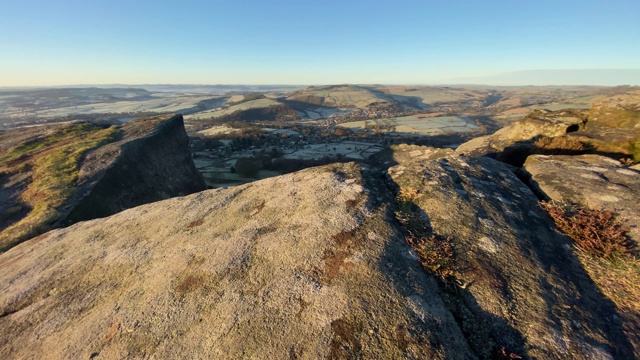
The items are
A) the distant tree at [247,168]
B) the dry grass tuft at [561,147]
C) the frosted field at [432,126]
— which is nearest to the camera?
the dry grass tuft at [561,147]

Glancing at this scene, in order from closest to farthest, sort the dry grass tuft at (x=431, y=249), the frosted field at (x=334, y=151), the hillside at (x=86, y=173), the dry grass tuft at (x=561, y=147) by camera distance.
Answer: the dry grass tuft at (x=431, y=249), the dry grass tuft at (x=561, y=147), the hillside at (x=86, y=173), the frosted field at (x=334, y=151)

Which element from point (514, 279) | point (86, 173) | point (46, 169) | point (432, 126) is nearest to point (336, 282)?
point (514, 279)

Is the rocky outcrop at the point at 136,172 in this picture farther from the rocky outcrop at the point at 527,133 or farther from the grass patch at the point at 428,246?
the rocky outcrop at the point at 527,133

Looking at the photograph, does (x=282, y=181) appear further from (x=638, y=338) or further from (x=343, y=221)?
(x=638, y=338)

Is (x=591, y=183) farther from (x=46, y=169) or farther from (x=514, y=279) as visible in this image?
(x=46, y=169)

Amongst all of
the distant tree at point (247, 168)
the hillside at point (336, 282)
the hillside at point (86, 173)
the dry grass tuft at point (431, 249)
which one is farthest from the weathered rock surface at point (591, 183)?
the distant tree at point (247, 168)

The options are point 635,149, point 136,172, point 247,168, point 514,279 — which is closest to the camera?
point 514,279

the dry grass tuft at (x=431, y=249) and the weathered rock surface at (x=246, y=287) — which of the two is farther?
the dry grass tuft at (x=431, y=249)
